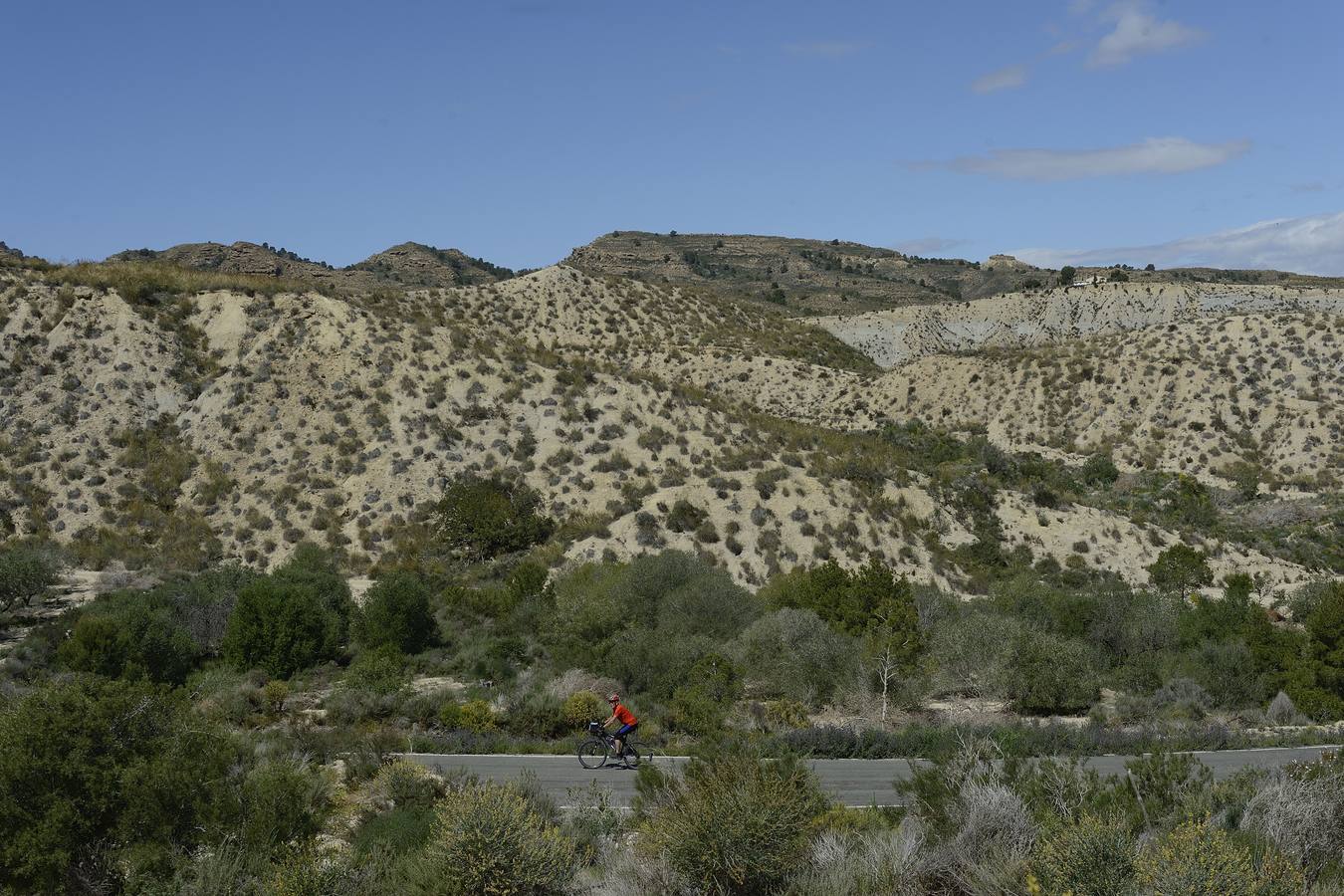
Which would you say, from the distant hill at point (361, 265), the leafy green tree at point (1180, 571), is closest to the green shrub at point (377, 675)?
the leafy green tree at point (1180, 571)

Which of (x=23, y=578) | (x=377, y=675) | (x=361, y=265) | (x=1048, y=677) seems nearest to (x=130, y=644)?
(x=377, y=675)

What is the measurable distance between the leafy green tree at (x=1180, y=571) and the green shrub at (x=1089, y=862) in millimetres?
25742

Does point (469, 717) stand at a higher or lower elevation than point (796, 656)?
higher

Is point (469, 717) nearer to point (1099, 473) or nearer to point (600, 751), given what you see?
point (600, 751)

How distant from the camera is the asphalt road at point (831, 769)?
13.3 meters

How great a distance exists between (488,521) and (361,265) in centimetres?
8212

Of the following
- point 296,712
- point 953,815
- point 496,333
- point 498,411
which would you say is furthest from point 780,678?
point 496,333

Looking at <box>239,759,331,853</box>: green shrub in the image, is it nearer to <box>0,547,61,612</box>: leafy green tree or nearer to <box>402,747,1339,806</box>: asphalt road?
<box>402,747,1339,806</box>: asphalt road

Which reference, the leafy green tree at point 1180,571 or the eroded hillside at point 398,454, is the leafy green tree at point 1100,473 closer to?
the eroded hillside at point 398,454

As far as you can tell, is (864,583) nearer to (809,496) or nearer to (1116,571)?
(809,496)

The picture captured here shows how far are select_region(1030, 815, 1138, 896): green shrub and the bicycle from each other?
26.4 ft

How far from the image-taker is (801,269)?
442 feet

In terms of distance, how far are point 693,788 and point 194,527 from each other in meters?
28.1

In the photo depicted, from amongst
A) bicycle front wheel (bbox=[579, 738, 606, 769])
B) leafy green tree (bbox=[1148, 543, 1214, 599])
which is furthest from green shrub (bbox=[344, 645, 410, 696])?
leafy green tree (bbox=[1148, 543, 1214, 599])
